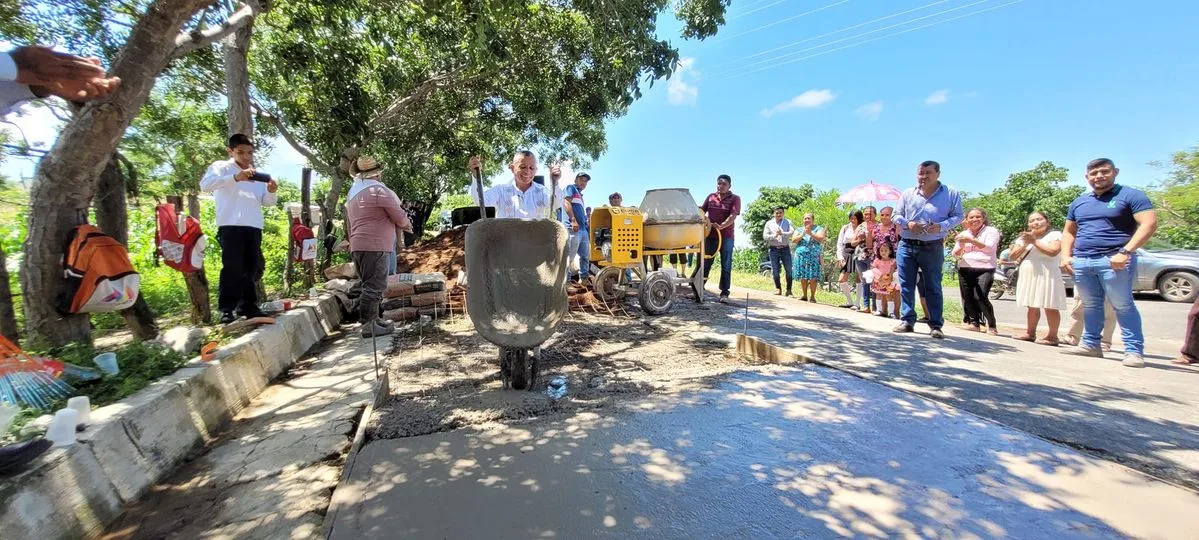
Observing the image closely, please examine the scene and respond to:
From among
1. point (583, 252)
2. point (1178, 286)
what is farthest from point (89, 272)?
point (1178, 286)

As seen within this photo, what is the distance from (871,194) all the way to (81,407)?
11.8 meters

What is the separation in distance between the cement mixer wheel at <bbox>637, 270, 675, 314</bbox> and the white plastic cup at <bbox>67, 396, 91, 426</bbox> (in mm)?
4608

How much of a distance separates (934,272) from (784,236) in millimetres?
3337

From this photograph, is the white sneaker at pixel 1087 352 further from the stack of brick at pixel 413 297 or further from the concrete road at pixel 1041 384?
the stack of brick at pixel 413 297

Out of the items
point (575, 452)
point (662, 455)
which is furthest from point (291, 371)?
point (662, 455)

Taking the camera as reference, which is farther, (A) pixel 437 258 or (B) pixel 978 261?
(A) pixel 437 258

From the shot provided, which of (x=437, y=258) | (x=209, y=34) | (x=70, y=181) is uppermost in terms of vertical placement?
(x=209, y=34)

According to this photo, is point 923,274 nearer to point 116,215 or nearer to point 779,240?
point 779,240

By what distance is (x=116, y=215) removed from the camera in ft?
11.6

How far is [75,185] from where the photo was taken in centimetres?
276

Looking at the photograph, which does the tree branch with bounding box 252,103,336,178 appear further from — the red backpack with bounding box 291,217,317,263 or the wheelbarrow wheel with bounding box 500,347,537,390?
the wheelbarrow wheel with bounding box 500,347,537,390

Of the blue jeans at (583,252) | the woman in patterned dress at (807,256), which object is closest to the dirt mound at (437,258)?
the blue jeans at (583,252)

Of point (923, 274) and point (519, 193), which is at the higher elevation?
point (519, 193)

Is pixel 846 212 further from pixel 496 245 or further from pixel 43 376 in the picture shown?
pixel 43 376
